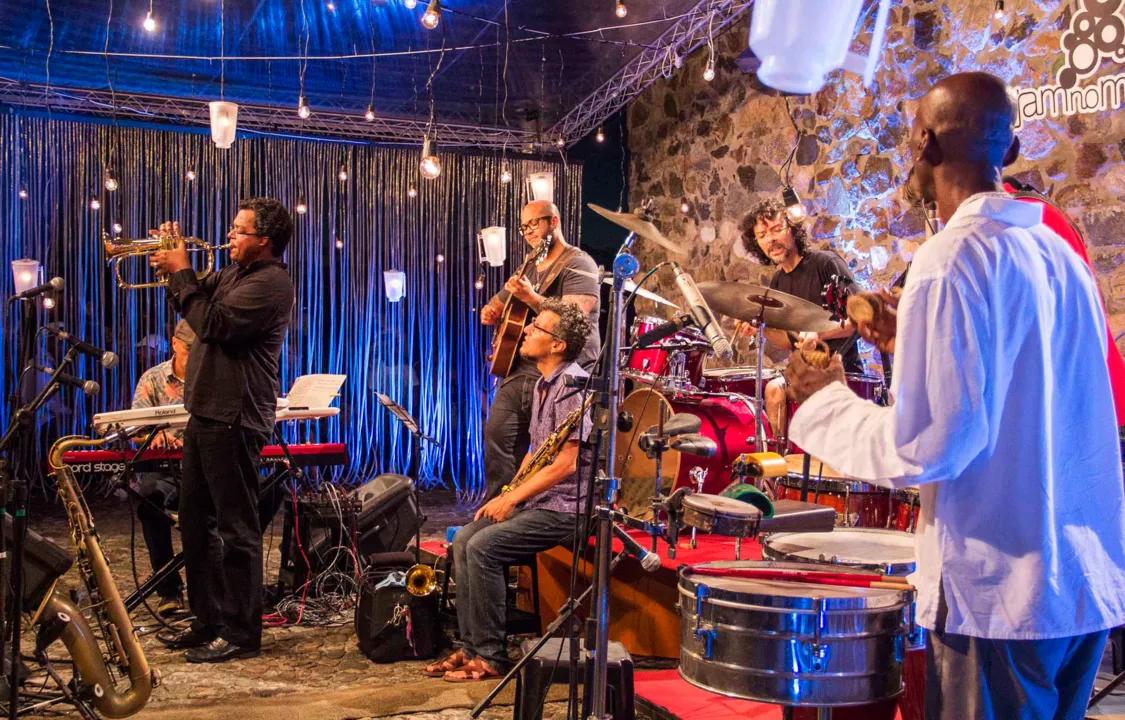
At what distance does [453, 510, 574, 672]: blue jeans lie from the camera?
164 inches

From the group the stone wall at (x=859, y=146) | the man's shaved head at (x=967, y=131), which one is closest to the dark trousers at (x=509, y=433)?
the stone wall at (x=859, y=146)

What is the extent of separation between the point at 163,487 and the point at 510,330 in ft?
7.50

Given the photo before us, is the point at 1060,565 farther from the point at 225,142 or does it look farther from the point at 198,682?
the point at 225,142

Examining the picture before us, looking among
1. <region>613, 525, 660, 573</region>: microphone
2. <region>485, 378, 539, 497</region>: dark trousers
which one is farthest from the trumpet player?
<region>613, 525, 660, 573</region>: microphone

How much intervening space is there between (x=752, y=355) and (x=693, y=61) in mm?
3129

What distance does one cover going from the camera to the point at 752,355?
7.96 m

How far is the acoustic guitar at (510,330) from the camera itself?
5.43m

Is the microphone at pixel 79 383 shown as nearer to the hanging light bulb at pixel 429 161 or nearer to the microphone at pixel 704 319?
the microphone at pixel 704 319

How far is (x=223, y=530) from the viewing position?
14.7 ft

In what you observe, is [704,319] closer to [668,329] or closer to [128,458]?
[668,329]

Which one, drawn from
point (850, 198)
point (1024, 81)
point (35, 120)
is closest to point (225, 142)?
point (35, 120)

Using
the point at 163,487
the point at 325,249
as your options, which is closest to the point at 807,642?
the point at 163,487

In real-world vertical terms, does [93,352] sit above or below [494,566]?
above

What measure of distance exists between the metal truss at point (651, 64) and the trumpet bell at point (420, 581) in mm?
5117
